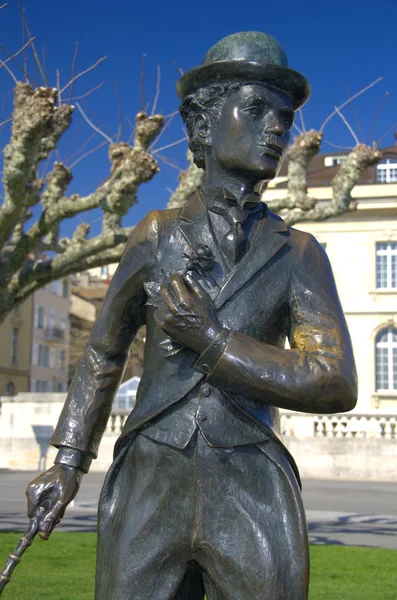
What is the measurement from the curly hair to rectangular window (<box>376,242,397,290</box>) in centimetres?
3140

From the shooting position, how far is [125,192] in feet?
33.3

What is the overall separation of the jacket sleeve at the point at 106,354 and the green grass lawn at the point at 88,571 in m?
4.63

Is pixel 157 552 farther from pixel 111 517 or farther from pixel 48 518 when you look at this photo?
pixel 48 518

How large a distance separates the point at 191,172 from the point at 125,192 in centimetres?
120

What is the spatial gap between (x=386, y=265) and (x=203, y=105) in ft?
104

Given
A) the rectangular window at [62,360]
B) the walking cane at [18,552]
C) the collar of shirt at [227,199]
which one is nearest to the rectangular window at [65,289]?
the rectangular window at [62,360]

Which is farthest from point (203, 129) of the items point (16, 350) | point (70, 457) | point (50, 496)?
point (16, 350)

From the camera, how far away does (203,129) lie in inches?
110

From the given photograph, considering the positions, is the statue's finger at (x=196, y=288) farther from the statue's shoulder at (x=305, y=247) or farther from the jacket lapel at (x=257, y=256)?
the statue's shoulder at (x=305, y=247)

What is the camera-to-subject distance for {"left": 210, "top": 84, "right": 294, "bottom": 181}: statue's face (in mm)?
2662

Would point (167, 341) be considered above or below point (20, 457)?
above

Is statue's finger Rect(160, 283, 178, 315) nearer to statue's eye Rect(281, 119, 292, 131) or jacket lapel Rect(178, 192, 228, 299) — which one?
jacket lapel Rect(178, 192, 228, 299)

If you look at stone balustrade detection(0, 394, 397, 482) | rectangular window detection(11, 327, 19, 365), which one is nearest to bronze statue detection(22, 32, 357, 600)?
stone balustrade detection(0, 394, 397, 482)

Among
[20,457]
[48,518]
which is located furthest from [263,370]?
[20,457]
